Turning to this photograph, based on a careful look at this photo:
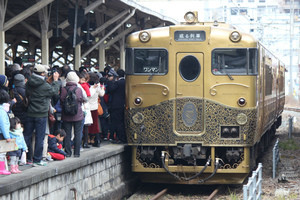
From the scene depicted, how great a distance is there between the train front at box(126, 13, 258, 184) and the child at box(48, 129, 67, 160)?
→ 1667mm

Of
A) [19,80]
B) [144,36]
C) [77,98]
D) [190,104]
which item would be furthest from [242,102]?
[19,80]

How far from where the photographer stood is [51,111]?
31.1ft

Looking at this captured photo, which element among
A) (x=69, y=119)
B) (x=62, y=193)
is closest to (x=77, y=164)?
(x=62, y=193)

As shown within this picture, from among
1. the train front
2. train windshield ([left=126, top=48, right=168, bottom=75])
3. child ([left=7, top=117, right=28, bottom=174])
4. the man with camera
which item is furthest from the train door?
child ([left=7, top=117, right=28, bottom=174])

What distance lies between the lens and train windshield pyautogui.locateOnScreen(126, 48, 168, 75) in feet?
37.0

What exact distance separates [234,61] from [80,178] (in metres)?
3.61

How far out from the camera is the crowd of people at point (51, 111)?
834 centimetres

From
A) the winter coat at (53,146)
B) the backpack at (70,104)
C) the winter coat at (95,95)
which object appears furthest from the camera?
the winter coat at (95,95)

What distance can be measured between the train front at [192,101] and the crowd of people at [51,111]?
3.29ft

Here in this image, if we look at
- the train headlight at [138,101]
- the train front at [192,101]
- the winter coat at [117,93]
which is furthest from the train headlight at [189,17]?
the winter coat at [117,93]

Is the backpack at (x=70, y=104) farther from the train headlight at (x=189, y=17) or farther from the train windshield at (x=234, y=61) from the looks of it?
the train headlight at (x=189, y=17)

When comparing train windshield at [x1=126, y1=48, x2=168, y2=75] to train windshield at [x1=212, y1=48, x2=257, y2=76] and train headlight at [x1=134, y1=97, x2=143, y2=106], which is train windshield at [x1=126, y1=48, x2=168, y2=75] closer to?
train headlight at [x1=134, y1=97, x2=143, y2=106]

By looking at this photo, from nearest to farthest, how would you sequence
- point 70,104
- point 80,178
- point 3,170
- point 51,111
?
point 3,170, point 80,178, point 51,111, point 70,104

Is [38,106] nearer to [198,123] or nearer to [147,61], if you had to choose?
[147,61]
